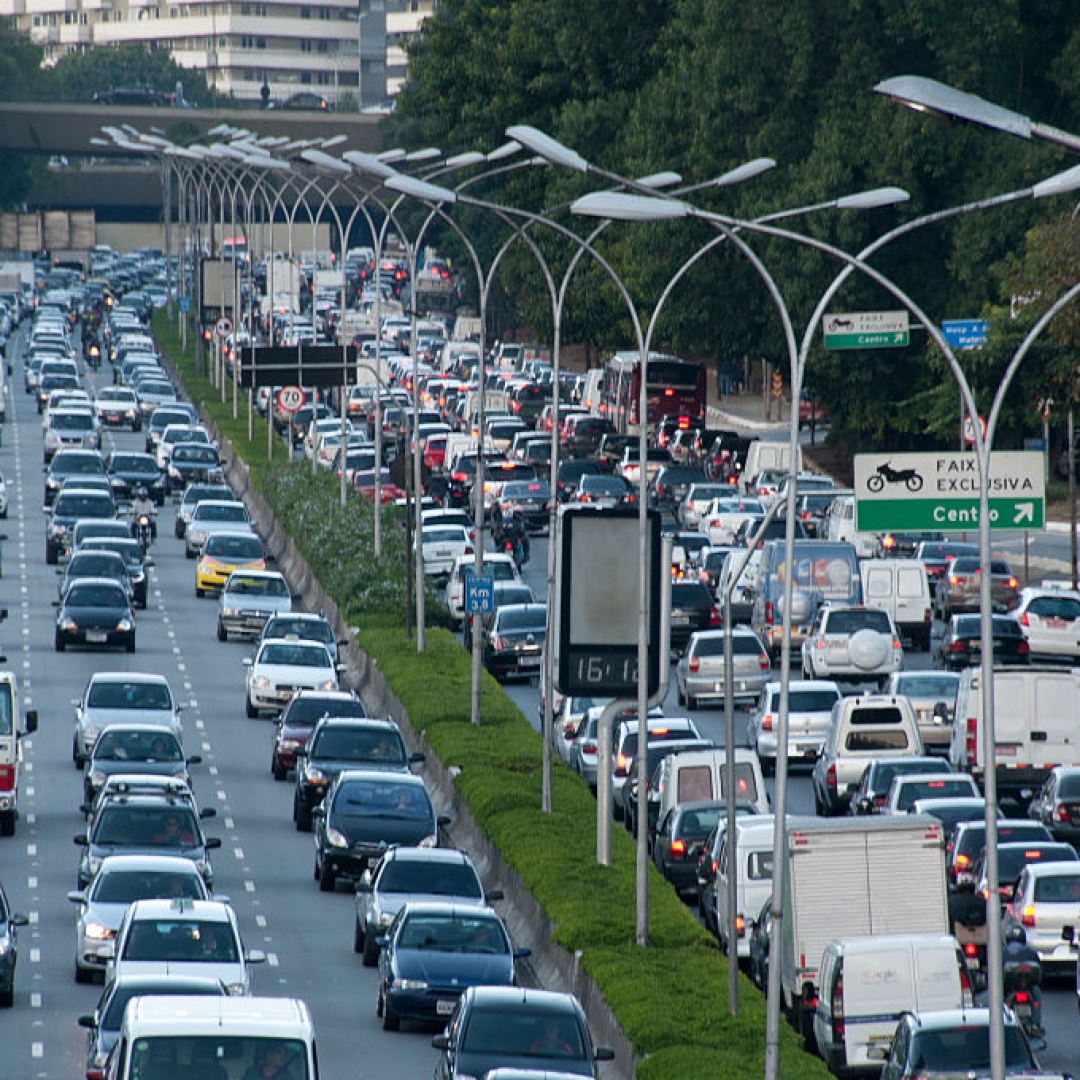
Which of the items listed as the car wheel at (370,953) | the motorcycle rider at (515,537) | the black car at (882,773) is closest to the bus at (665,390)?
the motorcycle rider at (515,537)

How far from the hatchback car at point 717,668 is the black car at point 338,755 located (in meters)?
9.24

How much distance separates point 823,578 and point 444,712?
11.5 metres

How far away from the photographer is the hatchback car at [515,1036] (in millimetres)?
24484

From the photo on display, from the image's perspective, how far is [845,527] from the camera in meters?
64.8

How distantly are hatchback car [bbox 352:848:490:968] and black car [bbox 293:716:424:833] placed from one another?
7.10 metres

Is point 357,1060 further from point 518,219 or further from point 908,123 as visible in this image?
point 518,219

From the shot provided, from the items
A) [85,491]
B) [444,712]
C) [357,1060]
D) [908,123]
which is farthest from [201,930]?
[908,123]

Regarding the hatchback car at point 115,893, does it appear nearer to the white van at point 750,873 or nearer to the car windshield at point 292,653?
the white van at point 750,873

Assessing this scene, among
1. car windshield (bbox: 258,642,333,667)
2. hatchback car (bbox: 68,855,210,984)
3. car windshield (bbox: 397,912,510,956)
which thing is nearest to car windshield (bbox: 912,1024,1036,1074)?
car windshield (bbox: 397,912,510,956)

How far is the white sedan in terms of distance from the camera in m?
Answer: 49.2

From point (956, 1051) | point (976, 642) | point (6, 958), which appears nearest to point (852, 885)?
point (956, 1051)

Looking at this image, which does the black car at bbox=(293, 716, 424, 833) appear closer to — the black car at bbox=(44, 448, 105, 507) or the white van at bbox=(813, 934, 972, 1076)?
the white van at bbox=(813, 934, 972, 1076)

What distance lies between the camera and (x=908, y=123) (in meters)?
73.2

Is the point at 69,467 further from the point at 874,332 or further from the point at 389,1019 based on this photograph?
the point at 389,1019
